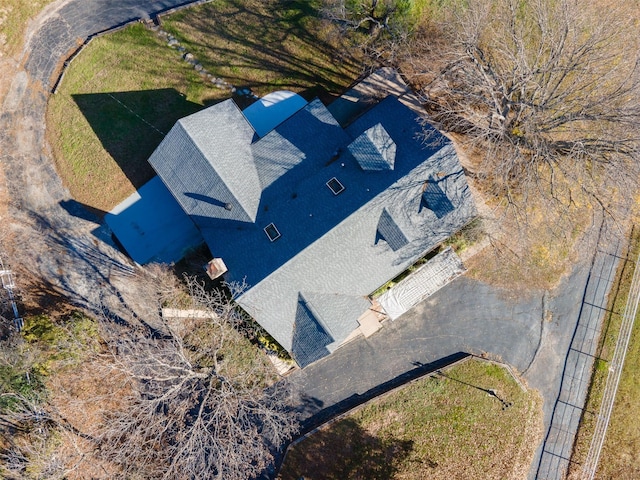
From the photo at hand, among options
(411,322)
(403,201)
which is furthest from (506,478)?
(403,201)

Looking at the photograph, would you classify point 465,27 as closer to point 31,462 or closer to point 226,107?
point 226,107

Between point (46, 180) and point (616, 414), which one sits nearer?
point (46, 180)

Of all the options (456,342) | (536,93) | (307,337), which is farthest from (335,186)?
(456,342)

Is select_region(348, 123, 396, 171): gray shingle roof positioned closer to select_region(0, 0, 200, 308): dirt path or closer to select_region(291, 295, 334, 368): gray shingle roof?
select_region(291, 295, 334, 368): gray shingle roof

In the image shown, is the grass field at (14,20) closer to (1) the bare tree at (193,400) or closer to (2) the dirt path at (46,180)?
(2) the dirt path at (46,180)

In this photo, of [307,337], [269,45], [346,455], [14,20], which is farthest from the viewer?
[269,45]

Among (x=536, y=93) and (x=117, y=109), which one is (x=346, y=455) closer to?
(x=536, y=93)
